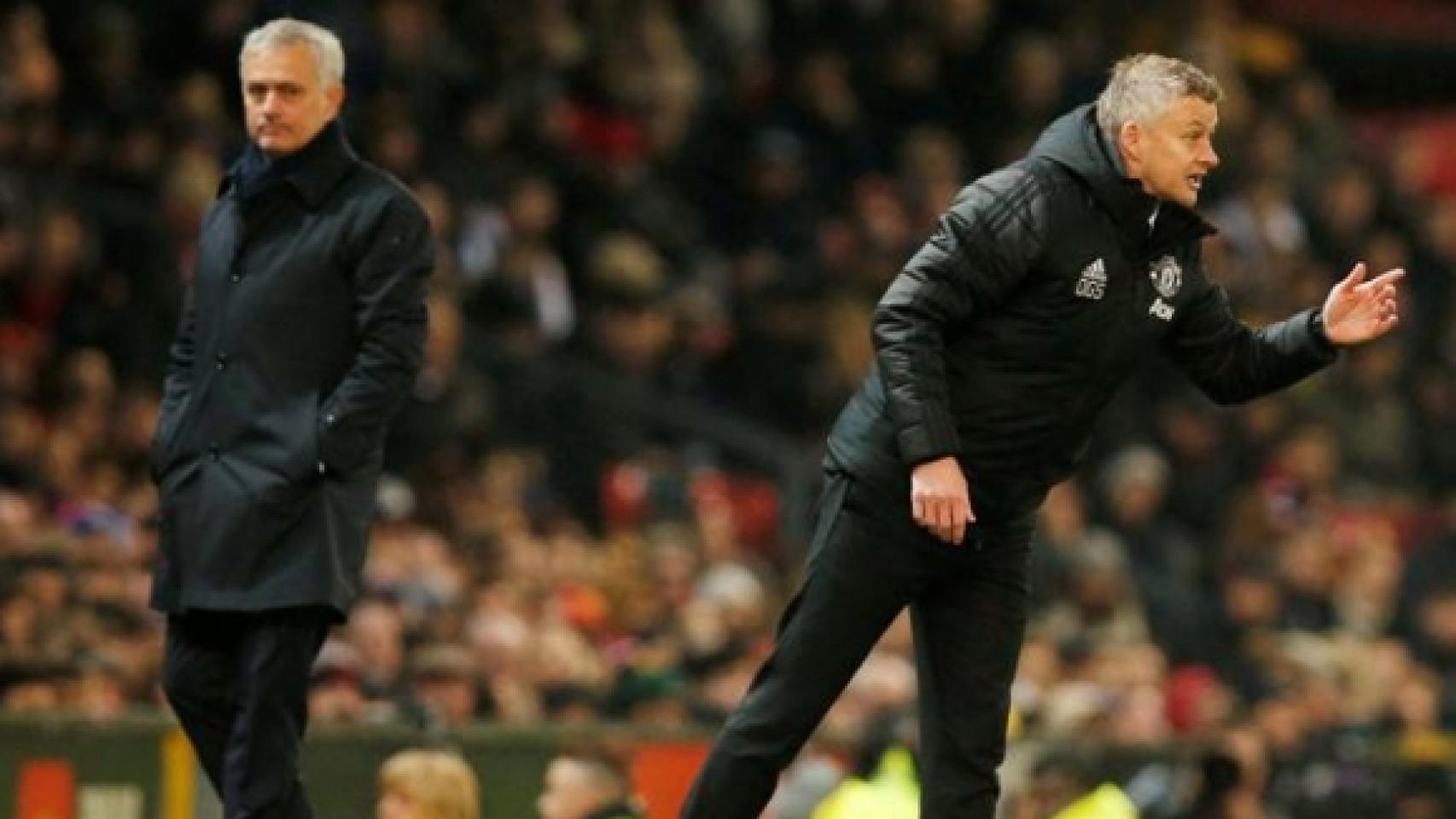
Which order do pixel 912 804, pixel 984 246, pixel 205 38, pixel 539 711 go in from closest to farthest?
pixel 984 246, pixel 912 804, pixel 539 711, pixel 205 38

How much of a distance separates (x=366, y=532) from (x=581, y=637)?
5.90 meters

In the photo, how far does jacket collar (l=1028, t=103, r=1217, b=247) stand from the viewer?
730 cm

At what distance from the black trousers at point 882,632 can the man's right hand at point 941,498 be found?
227mm

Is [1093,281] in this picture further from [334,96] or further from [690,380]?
[690,380]

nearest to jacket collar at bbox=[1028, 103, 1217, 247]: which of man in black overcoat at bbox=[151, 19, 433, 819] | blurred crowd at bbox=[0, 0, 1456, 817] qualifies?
man in black overcoat at bbox=[151, 19, 433, 819]

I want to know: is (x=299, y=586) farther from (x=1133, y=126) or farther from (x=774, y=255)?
(x=774, y=255)

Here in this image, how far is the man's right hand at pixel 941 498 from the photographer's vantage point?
23.2 feet

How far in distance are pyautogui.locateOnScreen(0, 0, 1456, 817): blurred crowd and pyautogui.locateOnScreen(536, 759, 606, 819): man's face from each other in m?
0.62

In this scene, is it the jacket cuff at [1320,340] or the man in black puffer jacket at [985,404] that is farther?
the jacket cuff at [1320,340]

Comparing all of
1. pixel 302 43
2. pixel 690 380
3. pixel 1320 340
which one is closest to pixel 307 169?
pixel 302 43

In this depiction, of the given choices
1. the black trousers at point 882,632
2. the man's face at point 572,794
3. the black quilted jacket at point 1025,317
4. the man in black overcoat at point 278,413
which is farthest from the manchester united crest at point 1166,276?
the man's face at point 572,794

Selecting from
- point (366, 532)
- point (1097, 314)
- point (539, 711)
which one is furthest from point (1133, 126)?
point (539, 711)

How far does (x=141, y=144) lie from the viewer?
46.0 feet

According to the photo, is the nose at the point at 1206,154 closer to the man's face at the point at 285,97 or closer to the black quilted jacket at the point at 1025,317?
the black quilted jacket at the point at 1025,317
